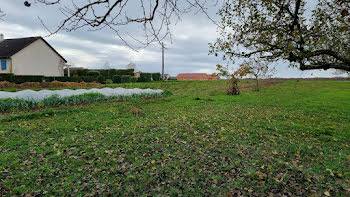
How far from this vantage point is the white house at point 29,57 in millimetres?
27375

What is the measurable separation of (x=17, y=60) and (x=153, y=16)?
106ft

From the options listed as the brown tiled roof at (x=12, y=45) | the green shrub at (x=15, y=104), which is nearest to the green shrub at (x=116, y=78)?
the brown tiled roof at (x=12, y=45)

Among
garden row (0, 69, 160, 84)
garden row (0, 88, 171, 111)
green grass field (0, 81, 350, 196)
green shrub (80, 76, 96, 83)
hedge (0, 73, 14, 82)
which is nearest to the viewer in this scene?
green grass field (0, 81, 350, 196)

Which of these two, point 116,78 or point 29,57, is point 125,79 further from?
point 29,57

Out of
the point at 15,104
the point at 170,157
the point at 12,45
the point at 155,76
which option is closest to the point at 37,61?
the point at 12,45

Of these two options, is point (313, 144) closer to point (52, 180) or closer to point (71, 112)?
point (52, 180)

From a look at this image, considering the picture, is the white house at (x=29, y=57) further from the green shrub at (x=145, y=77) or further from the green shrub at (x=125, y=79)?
the green shrub at (x=145, y=77)

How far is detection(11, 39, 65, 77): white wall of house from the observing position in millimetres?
28031

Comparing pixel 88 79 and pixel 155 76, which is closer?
pixel 88 79

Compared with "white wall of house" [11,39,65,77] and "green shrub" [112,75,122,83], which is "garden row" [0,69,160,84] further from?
"white wall of house" [11,39,65,77]

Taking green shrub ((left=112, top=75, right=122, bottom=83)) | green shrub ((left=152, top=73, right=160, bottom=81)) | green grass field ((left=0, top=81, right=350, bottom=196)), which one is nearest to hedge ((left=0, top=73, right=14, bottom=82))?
green shrub ((left=112, top=75, right=122, bottom=83))

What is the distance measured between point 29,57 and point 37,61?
1.34 m

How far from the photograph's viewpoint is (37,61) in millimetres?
30547

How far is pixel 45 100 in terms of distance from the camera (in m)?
11.2
